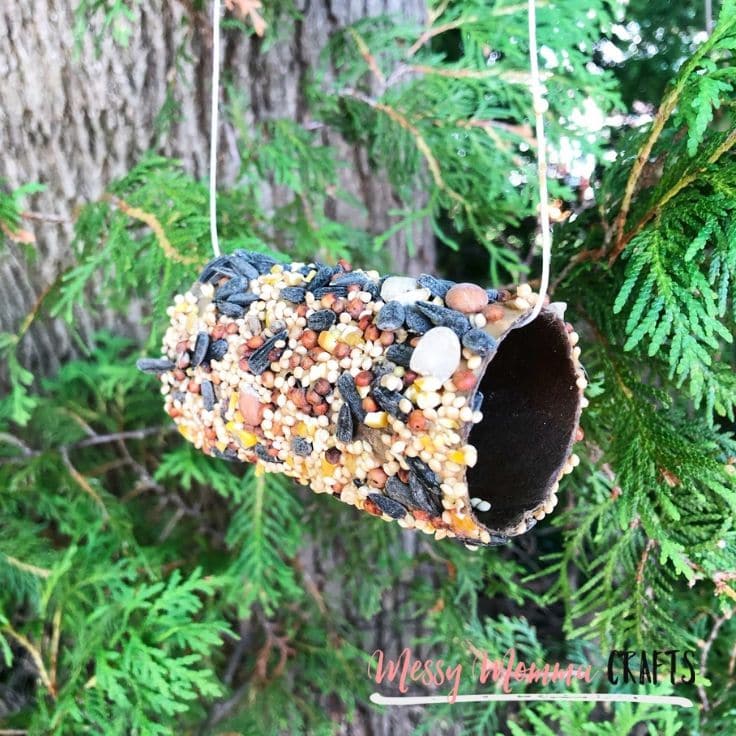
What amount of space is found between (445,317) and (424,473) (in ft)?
0.41

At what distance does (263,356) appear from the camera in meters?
0.60

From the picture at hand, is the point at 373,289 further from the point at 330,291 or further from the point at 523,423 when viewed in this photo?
the point at 523,423

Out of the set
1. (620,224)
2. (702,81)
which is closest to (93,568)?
(620,224)

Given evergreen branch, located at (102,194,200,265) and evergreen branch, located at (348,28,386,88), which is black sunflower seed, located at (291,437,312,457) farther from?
evergreen branch, located at (348,28,386,88)

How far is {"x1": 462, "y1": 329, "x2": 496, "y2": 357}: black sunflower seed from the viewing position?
1.54 feet

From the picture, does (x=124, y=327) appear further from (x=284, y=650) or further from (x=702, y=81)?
(x=702, y=81)

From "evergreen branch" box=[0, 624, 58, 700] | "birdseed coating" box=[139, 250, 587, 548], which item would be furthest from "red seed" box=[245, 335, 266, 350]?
"evergreen branch" box=[0, 624, 58, 700]

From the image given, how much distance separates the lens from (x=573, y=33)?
1062 mm

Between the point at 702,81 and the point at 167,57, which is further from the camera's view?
the point at 167,57

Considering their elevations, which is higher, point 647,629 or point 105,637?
point 647,629

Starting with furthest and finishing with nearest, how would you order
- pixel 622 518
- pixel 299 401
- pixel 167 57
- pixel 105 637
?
pixel 167 57 → pixel 105 637 → pixel 622 518 → pixel 299 401

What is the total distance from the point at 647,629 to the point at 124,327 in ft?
3.55

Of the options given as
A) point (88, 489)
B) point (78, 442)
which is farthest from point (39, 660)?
point (78, 442)

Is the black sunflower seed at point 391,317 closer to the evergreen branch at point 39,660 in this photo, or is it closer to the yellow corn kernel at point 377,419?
the yellow corn kernel at point 377,419
